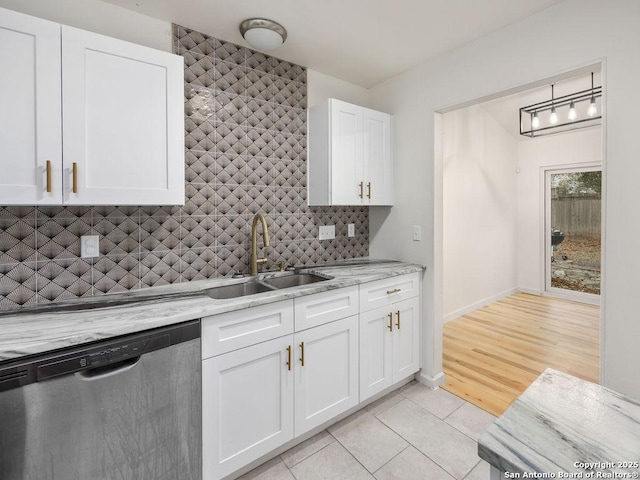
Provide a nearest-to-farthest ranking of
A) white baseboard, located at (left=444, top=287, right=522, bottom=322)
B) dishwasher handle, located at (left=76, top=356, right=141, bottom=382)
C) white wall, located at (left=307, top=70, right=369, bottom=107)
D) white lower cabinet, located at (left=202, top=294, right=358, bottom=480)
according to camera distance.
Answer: dishwasher handle, located at (left=76, top=356, right=141, bottom=382) < white lower cabinet, located at (left=202, top=294, right=358, bottom=480) < white wall, located at (left=307, top=70, right=369, bottom=107) < white baseboard, located at (left=444, top=287, right=522, bottom=322)

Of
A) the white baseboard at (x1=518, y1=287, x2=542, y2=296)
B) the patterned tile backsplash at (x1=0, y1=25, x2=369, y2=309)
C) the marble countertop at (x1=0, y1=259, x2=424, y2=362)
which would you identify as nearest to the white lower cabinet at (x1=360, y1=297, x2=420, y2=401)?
the marble countertop at (x1=0, y1=259, x2=424, y2=362)

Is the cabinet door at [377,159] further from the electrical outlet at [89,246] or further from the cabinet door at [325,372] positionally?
the electrical outlet at [89,246]

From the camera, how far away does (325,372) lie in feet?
6.18

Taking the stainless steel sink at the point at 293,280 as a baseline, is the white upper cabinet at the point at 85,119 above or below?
above

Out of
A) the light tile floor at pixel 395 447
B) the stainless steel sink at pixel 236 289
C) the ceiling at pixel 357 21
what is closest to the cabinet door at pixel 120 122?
the ceiling at pixel 357 21

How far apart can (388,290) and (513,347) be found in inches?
73.1

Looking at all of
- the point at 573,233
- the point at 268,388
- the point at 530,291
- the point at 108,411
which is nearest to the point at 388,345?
the point at 268,388

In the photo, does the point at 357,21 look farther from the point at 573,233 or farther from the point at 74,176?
the point at 573,233

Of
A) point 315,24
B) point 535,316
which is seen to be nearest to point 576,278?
point 535,316

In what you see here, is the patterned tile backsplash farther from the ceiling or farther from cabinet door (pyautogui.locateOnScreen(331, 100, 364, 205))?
cabinet door (pyautogui.locateOnScreen(331, 100, 364, 205))

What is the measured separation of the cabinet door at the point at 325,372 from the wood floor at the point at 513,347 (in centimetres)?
97

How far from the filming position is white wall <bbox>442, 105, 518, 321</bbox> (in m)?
3.85

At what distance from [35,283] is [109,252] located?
0.34 metres

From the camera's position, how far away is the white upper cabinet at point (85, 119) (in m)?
1.28
